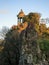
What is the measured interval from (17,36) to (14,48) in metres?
1.84

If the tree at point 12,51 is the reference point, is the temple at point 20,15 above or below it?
above

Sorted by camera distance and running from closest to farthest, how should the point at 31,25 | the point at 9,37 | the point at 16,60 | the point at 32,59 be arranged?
the point at 32,59 < the point at 31,25 < the point at 16,60 < the point at 9,37

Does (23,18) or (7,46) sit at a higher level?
(23,18)

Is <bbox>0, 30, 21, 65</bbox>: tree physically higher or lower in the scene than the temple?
lower

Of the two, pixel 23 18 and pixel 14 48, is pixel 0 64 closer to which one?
pixel 14 48

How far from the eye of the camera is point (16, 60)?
38688mm

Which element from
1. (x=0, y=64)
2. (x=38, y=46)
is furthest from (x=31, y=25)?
(x=0, y=64)

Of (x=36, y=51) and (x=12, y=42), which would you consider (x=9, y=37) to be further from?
(x=36, y=51)

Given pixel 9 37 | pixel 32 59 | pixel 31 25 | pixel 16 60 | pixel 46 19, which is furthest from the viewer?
pixel 46 19

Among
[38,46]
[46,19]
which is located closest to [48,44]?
[38,46]

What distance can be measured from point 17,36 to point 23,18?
6330 mm

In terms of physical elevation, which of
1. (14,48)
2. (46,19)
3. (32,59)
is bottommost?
(32,59)

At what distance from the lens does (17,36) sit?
4059 cm

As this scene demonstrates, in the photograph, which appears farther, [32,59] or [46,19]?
[46,19]
